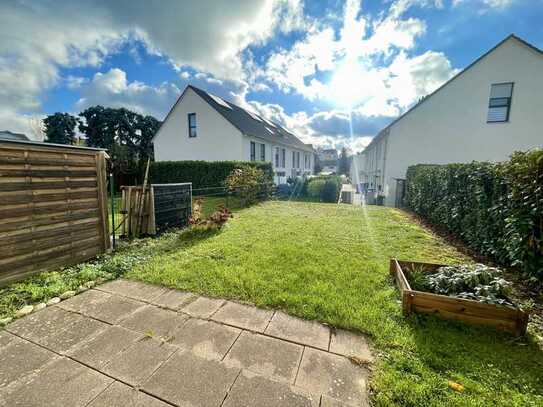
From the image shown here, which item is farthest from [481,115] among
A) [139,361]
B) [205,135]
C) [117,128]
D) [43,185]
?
[117,128]

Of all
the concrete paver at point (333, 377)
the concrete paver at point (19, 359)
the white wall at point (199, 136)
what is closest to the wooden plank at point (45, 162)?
the concrete paver at point (19, 359)

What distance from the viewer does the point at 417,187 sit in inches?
368

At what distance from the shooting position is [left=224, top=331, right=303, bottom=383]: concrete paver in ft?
6.11

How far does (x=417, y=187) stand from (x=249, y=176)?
7344 millimetres

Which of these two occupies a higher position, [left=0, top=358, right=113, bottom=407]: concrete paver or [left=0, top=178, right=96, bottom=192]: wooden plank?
[left=0, top=178, right=96, bottom=192]: wooden plank

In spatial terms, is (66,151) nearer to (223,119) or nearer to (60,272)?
(60,272)

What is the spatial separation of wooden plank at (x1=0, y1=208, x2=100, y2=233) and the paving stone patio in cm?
138

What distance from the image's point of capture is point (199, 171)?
49.5 ft

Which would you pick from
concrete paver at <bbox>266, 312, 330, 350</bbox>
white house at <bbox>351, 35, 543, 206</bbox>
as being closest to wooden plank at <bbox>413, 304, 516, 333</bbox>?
concrete paver at <bbox>266, 312, 330, 350</bbox>

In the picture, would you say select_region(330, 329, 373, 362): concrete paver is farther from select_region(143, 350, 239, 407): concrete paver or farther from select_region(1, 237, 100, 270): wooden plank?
select_region(1, 237, 100, 270): wooden plank

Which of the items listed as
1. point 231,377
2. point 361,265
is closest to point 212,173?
point 361,265

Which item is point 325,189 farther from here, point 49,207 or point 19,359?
point 19,359

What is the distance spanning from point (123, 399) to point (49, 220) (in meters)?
3.33

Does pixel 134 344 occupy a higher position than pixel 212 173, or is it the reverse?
pixel 212 173
